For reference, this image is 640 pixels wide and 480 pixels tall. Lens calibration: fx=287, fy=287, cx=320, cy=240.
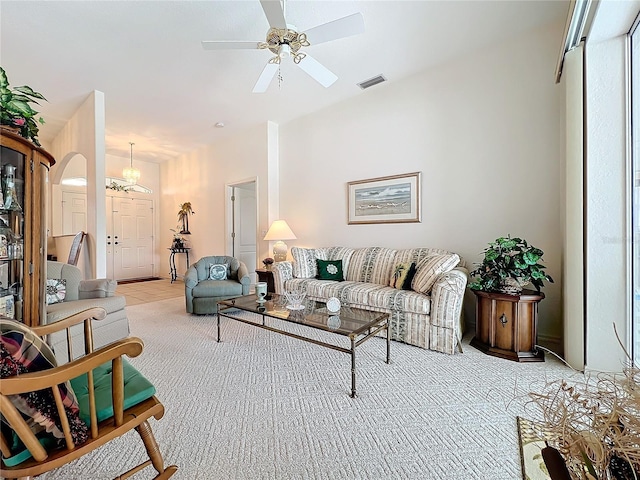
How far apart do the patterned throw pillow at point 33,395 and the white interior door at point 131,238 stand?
22.1 ft

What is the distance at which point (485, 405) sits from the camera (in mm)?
1722

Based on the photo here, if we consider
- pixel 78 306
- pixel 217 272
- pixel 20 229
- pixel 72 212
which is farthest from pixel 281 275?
pixel 72 212

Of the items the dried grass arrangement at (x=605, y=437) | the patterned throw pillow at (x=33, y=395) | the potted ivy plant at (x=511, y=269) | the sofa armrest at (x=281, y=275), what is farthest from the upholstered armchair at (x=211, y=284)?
the dried grass arrangement at (x=605, y=437)

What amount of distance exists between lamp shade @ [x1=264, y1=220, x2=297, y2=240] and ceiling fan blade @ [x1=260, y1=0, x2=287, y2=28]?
2.75m

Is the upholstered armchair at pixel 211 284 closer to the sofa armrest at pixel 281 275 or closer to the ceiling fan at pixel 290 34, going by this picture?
the sofa armrest at pixel 281 275

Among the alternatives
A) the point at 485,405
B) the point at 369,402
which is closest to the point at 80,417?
the point at 369,402

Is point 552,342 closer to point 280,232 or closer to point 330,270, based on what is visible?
point 330,270

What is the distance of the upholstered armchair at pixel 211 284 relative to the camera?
11.8 ft

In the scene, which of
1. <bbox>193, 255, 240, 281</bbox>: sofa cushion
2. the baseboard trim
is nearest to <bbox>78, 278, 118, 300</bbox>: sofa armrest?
<bbox>193, 255, 240, 281</bbox>: sofa cushion

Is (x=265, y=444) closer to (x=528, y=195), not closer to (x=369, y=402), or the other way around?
(x=369, y=402)

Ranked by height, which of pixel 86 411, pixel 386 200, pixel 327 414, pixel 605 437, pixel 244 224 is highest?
pixel 386 200

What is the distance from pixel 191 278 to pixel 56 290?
1.32 metres

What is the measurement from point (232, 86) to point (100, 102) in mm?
1812

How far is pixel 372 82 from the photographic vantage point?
11.9 ft
